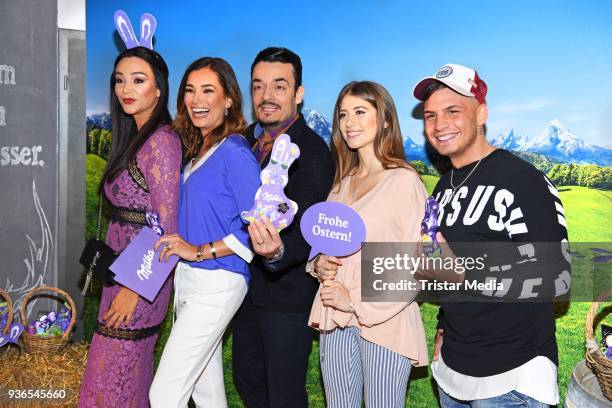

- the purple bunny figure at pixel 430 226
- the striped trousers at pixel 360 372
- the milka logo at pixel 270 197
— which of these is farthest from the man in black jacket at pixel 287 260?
the purple bunny figure at pixel 430 226

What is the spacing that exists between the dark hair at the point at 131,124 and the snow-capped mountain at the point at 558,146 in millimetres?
1586

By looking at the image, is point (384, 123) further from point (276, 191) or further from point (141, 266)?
point (141, 266)

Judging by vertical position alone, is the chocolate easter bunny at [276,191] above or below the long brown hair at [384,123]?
below

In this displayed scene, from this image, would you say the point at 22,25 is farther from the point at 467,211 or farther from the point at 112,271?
the point at 467,211

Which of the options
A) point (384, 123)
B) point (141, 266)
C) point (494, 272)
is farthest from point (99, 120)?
point (494, 272)

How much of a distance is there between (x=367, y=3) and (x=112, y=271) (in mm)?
1876

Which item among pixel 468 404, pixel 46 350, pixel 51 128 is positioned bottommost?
pixel 46 350

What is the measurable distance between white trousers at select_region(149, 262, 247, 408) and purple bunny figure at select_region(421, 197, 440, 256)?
0.81 meters

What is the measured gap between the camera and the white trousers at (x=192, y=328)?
2447 millimetres

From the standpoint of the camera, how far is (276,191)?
216 centimetres

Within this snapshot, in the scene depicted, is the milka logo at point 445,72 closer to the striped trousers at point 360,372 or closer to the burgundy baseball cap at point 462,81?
the burgundy baseball cap at point 462,81

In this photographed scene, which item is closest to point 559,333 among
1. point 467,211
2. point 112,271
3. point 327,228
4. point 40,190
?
point 467,211

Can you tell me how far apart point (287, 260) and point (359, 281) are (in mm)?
305

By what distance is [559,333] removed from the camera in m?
2.96
